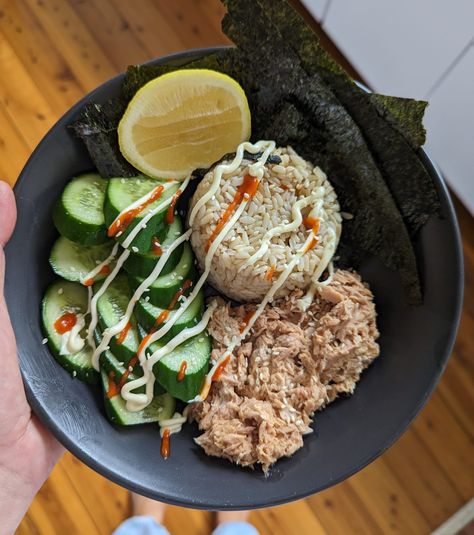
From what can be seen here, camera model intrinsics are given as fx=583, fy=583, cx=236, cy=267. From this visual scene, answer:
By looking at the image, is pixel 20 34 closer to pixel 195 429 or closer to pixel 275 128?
pixel 275 128

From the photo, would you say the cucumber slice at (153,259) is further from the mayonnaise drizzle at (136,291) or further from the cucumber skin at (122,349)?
the cucumber skin at (122,349)

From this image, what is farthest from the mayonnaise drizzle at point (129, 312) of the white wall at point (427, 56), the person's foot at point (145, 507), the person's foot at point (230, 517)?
the white wall at point (427, 56)

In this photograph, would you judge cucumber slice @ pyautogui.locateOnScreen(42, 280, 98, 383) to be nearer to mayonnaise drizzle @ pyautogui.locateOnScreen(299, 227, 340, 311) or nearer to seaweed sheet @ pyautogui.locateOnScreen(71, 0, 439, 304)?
seaweed sheet @ pyautogui.locateOnScreen(71, 0, 439, 304)

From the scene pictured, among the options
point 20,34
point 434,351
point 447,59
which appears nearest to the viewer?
point 434,351

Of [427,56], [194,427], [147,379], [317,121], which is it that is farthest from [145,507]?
[427,56]

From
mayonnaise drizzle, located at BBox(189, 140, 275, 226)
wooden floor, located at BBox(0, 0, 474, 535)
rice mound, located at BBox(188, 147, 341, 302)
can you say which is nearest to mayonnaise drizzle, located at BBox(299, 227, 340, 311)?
rice mound, located at BBox(188, 147, 341, 302)

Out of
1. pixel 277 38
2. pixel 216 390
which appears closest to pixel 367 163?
pixel 277 38
